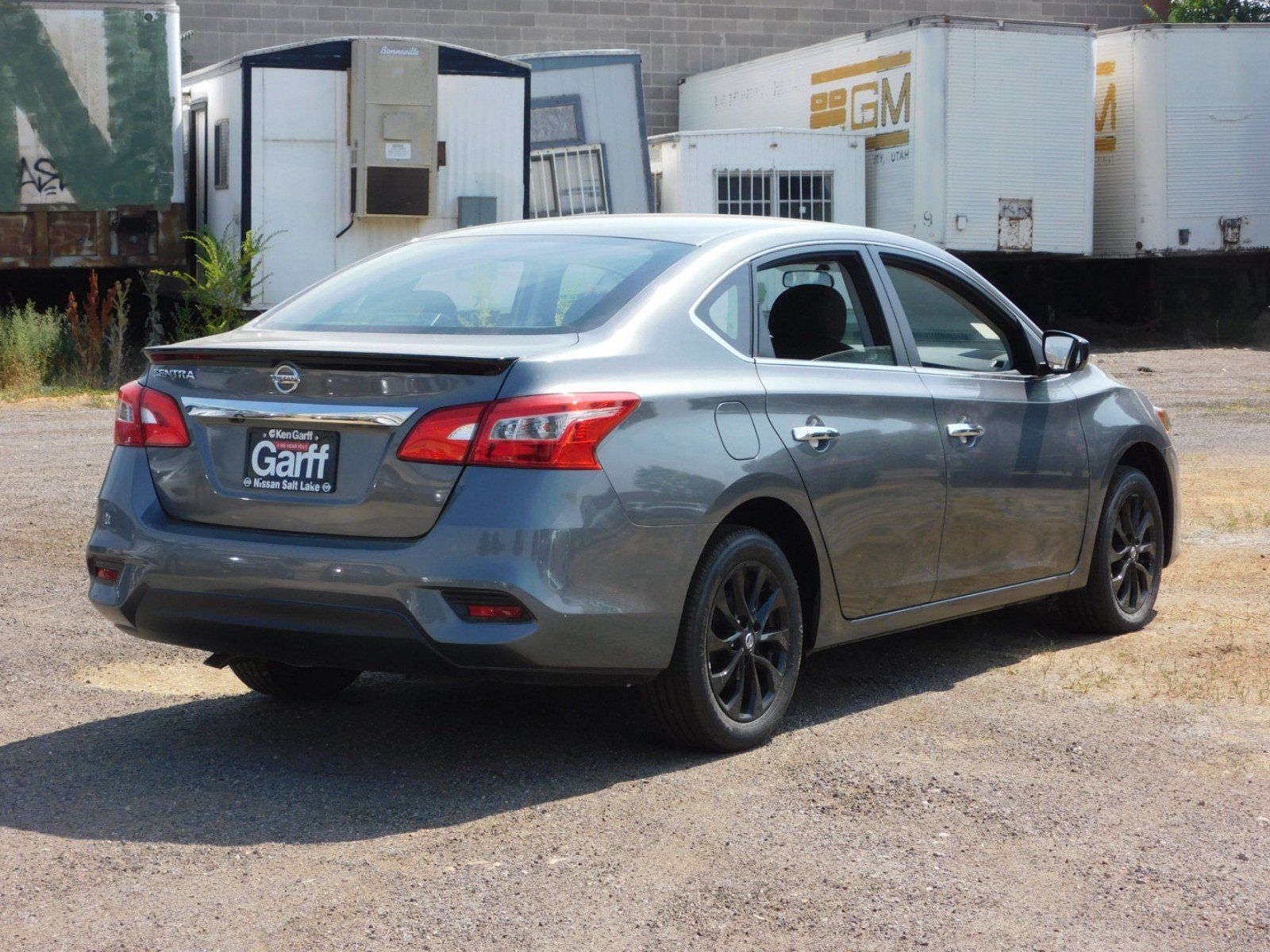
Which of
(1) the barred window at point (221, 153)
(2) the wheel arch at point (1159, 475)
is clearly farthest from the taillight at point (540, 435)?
(1) the barred window at point (221, 153)

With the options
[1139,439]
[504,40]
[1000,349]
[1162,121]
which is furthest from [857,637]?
[504,40]

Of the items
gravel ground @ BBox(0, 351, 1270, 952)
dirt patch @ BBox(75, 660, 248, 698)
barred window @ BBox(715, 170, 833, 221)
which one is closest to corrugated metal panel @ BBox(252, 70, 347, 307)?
barred window @ BBox(715, 170, 833, 221)

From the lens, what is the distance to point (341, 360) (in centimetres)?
436

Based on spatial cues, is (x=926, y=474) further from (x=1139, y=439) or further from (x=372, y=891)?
A: (x=372, y=891)

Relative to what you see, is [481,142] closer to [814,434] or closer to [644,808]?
[814,434]

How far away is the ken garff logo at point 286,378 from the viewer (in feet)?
14.5

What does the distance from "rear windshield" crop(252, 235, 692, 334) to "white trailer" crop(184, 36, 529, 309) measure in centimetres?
1208

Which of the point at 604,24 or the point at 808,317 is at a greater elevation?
the point at 604,24

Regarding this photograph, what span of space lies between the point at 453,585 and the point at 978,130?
61.4ft

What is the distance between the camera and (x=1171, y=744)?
4938mm

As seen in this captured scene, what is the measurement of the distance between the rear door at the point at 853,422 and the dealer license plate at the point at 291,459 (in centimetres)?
128

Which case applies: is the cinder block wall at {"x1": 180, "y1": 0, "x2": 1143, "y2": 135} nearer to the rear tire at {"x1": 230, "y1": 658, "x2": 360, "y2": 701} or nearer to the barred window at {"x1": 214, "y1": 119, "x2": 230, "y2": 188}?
the barred window at {"x1": 214, "y1": 119, "x2": 230, "y2": 188}

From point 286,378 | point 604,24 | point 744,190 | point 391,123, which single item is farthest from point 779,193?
point 286,378

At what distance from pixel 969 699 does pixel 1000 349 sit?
1.34 metres
